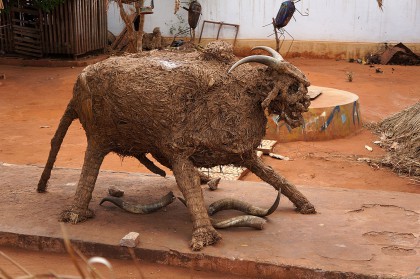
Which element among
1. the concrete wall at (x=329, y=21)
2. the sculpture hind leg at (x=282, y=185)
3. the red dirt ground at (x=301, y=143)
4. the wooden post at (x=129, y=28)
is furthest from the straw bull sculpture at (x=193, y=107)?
the concrete wall at (x=329, y=21)

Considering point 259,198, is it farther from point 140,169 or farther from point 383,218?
point 140,169

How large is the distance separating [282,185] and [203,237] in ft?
3.21

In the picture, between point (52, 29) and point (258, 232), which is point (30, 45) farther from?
point (258, 232)

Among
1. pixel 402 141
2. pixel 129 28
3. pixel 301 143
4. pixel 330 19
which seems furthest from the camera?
pixel 330 19

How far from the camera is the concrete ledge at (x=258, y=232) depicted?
3.77 meters

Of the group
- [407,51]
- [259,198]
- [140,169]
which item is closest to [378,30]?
[407,51]

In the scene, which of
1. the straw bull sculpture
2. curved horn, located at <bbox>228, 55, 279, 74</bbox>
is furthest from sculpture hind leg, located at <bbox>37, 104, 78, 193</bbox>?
curved horn, located at <bbox>228, 55, 279, 74</bbox>

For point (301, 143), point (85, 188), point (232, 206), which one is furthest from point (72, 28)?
point (232, 206)

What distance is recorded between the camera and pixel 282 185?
4.62 meters

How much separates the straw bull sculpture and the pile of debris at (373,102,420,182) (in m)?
3.52

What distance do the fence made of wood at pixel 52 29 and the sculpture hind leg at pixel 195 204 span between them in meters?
12.7

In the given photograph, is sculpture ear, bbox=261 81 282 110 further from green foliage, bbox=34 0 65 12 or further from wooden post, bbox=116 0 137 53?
green foliage, bbox=34 0 65 12

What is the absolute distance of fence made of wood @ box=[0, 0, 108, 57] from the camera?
1605 centimetres

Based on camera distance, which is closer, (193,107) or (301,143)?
(193,107)
